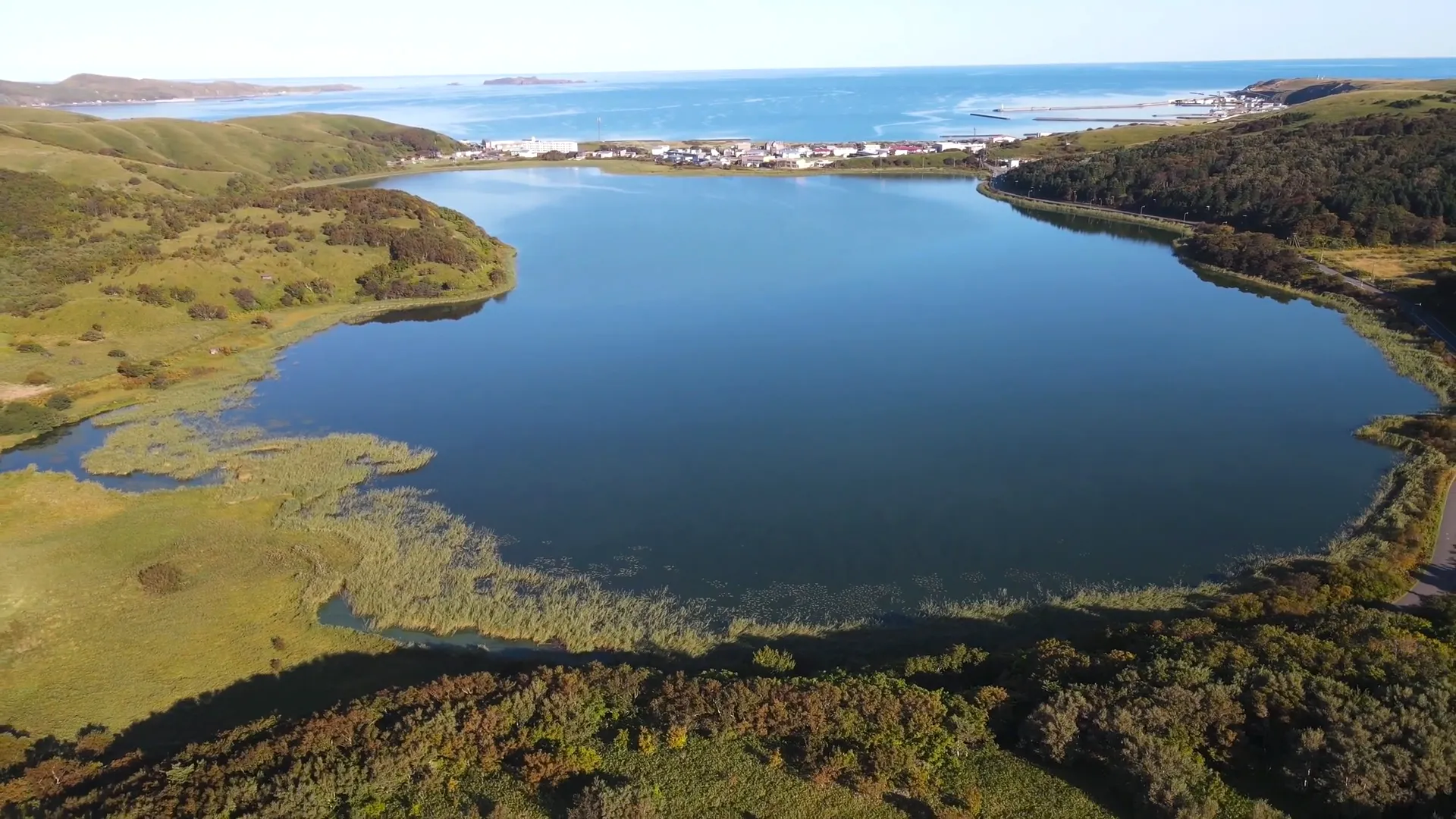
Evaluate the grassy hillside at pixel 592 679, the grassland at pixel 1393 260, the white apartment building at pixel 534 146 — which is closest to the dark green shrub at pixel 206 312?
→ the grassy hillside at pixel 592 679

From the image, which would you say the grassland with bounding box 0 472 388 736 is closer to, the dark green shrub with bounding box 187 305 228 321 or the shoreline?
the dark green shrub with bounding box 187 305 228 321

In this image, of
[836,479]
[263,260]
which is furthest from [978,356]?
[263,260]

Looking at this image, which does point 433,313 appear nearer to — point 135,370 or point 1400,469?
point 135,370

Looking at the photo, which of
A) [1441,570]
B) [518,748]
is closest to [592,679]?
[518,748]

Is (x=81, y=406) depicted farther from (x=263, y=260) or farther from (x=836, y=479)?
(x=836, y=479)

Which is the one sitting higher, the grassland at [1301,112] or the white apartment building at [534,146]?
the white apartment building at [534,146]

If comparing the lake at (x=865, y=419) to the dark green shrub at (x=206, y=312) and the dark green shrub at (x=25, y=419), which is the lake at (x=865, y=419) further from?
the dark green shrub at (x=206, y=312)
